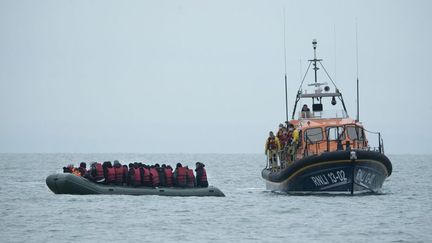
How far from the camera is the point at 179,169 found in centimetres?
3994

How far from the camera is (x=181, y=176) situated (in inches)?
1578

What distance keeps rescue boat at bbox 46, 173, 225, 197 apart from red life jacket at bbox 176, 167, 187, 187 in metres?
0.28

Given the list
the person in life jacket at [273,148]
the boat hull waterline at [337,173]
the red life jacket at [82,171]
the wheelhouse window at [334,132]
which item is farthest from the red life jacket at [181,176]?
the wheelhouse window at [334,132]

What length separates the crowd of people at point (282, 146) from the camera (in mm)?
40881

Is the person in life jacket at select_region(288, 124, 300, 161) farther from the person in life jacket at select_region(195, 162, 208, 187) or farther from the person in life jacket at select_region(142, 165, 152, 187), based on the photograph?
the person in life jacket at select_region(142, 165, 152, 187)

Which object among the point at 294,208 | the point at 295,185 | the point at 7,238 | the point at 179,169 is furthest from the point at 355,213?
the point at 7,238

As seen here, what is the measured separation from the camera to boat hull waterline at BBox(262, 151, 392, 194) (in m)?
37.7

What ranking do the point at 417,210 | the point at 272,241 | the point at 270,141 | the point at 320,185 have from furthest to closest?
the point at 270,141
the point at 320,185
the point at 417,210
the point at 272,241

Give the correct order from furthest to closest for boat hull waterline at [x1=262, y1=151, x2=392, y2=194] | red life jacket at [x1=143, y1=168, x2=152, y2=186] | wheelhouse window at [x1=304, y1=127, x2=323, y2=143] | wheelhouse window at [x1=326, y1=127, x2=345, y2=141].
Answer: wheelhouse window at [x1=304, y1=127, x2=323, y2=143], wheelhouse window at [x1=326, y1=127, x2=345, y2=141], red life jacket at [x1=143, y1=168, x2=152, y2=186], boat hull waterline at [x1=262, y1=151, x2=392, y2=194]

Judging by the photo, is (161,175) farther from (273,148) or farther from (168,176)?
(273,148)

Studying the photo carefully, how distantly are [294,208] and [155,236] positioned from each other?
812cm

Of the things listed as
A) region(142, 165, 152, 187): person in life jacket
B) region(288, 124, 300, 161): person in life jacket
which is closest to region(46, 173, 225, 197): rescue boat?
region(142, 165, 152, 187): person in life jacket

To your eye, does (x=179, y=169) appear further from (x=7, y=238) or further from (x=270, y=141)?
(x=7, y=238)

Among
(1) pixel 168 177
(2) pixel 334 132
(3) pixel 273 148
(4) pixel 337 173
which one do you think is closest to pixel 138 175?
(1) pixel 168 177
